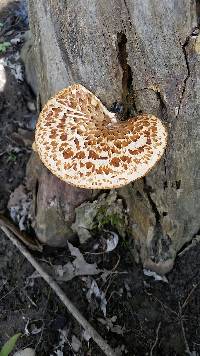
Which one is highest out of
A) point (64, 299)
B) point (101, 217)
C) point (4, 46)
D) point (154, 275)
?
point (4, 46)

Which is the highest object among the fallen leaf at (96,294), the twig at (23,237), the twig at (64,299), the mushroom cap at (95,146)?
the mushroom cap at (95,146)

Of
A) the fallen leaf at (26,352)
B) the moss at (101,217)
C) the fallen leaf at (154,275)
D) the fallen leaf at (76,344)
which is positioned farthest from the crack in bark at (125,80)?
the fallen leaf at (26,352)

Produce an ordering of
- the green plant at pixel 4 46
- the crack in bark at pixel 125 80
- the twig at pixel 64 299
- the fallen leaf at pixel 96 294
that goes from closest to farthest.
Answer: the crack in bark at pixel 125 80 < the twig at pixel 64 299 < the fallen leaf at pixel 96 294 < the green plant at pixel 4 46

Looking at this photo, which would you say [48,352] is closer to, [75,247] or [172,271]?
[75,247]

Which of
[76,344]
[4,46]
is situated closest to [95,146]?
[76,344]

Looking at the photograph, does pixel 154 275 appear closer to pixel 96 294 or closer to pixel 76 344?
pixel 96 294

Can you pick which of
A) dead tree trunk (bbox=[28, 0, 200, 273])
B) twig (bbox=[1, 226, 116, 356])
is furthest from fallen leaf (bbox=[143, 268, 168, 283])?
twig (bbox=[1, 226, 116, 356])

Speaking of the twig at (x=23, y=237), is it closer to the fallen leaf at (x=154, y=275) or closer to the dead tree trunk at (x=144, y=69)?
the dead tree trunk at (x=144, y=69)
